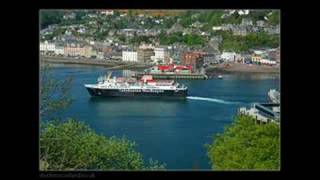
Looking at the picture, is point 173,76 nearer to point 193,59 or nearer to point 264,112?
point 193,59

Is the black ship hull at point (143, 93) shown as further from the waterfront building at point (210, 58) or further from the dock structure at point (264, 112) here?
the dock structure at point (264, 112)

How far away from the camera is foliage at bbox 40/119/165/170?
154 inches

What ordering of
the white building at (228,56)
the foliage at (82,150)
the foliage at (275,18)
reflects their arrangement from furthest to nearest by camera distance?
the white building at (228,56) < the foliage at (82,150) < the foliage at (275,18)

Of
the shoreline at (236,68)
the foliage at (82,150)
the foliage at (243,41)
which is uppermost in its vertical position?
the foliage at (243,41)

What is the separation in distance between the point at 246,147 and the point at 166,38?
69cm

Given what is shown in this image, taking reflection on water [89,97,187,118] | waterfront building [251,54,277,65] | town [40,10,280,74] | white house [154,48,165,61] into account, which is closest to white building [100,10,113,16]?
town [40,10,280,74]

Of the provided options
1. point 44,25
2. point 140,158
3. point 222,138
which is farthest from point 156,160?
point 44,25

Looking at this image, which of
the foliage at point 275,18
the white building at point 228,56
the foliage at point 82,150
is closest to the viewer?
the foliage at point 275,18

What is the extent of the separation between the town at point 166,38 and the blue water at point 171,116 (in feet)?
0.40

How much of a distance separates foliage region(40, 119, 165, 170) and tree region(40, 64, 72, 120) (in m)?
0.07

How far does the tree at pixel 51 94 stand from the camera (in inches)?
154

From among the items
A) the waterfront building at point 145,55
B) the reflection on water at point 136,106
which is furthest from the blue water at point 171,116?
the waterfront building at point 145,55

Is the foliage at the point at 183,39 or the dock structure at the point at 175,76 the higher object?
the foliage at the point at 183,39
